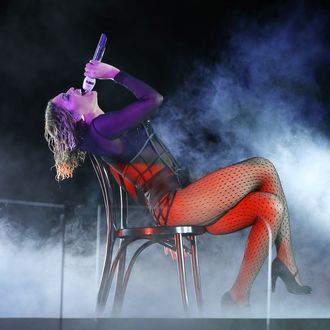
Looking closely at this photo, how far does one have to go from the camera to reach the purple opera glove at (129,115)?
188 centimetres

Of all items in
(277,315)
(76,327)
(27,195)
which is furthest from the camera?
(27,195)

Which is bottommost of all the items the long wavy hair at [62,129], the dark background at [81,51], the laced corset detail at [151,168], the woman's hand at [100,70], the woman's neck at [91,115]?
the laced corset detail at [151,168]

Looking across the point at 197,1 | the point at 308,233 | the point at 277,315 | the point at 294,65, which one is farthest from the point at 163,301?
the point at 197,1

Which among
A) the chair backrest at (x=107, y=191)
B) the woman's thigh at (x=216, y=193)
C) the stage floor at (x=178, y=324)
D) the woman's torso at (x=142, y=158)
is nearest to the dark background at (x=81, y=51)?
the chair backrest at (x=107, y=191)

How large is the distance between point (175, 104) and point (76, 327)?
1.68 metres

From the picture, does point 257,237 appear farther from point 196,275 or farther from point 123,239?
point 123,239

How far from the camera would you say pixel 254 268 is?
187cm

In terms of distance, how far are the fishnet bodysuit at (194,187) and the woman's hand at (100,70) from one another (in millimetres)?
31

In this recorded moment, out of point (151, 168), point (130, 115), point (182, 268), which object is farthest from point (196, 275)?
point (130, 115)

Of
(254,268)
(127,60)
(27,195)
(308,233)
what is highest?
(127,60)

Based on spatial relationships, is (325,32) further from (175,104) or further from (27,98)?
(27,98)

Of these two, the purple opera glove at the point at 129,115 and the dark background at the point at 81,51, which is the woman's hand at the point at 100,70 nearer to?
the purple opera glove at the point at 129,115

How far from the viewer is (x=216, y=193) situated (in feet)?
6.33

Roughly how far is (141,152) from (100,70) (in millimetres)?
333
